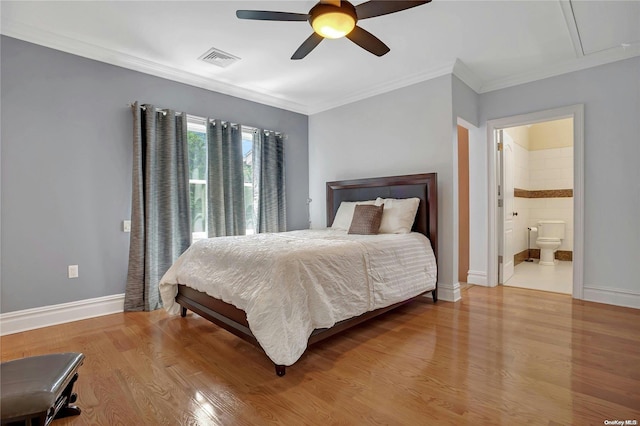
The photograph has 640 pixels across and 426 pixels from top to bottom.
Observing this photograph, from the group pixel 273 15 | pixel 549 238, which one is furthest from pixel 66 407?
pixel 549 238

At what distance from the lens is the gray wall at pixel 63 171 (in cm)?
271

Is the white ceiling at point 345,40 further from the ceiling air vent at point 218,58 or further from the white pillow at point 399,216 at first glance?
the white pillow at point 399,216

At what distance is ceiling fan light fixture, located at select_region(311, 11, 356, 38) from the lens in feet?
6.28

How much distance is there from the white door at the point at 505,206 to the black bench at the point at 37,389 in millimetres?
4467

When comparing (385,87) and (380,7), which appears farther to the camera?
(385,87)

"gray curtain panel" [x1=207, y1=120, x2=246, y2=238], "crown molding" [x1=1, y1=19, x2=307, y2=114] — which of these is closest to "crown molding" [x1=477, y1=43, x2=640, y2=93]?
"crown molding" [x1=1, y1=19, x2=307, y2=114]

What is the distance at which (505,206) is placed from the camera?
4.19 meters

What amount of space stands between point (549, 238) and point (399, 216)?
12.4 ft

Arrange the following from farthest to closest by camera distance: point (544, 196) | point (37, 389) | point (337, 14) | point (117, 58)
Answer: point (544, 196) → point (117, 58) → point (337, 14) → point (37, 389)

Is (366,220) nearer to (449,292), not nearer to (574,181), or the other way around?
(449,292)

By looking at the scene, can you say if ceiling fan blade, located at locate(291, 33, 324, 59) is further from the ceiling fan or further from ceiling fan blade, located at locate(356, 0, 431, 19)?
ceiling fan blade, located at locate(356, 0, 431, 19)

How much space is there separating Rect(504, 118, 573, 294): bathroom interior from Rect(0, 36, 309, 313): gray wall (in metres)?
5.55

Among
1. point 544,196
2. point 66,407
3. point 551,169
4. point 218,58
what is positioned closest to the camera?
point 66,407

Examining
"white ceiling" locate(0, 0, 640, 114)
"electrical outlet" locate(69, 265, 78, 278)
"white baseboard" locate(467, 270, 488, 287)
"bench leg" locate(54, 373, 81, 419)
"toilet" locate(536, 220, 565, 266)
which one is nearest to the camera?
"bench leg" locate(54, 373, 81, 419)
